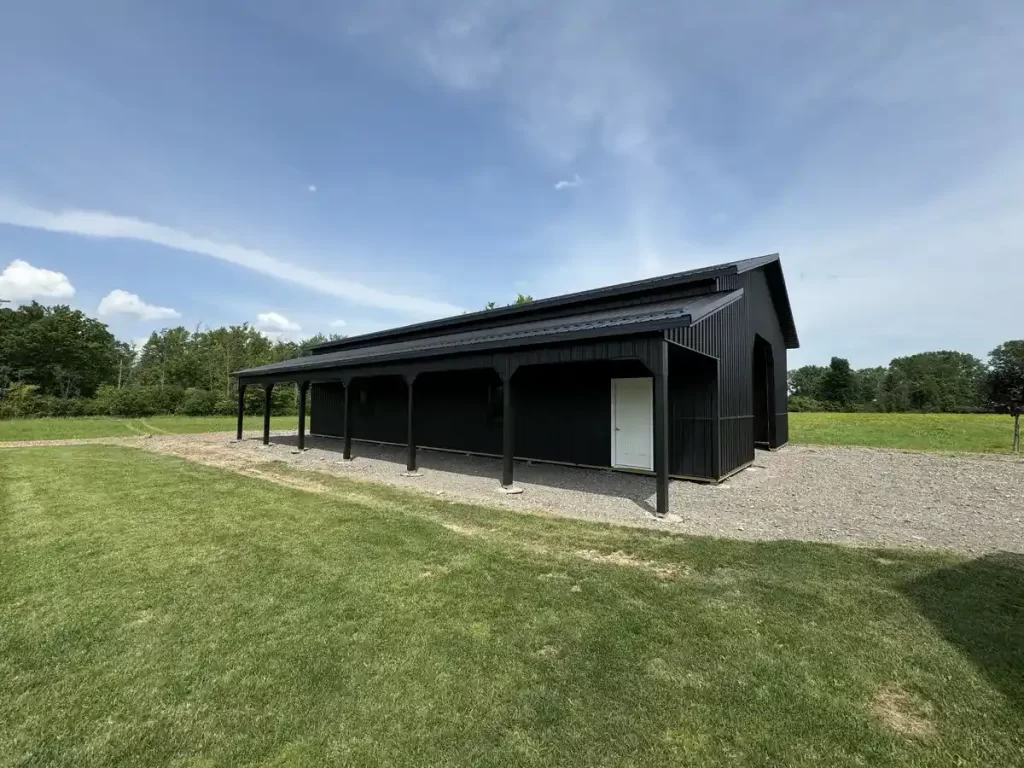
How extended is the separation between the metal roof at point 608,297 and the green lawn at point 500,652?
6.08 metres

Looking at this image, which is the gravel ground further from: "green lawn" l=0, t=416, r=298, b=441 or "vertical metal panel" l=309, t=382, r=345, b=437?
"green lawn" l=0, t=416, r=298, b=441

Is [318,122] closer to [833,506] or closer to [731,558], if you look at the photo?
[731,558]

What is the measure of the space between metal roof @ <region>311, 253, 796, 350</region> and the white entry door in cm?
219

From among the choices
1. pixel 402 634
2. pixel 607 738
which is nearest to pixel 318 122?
pixel 402 634

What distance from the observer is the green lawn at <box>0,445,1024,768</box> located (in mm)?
1991

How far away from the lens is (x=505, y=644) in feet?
9.21

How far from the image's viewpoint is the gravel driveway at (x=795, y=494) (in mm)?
5297

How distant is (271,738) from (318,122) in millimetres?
12037

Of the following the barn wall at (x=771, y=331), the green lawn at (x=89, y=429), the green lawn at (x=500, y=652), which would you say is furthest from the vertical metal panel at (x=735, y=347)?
the green lawn at (x=89, y=429)

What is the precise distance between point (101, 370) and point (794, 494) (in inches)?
2254

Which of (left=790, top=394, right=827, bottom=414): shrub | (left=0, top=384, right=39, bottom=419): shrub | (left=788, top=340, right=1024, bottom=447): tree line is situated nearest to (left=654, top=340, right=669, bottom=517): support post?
(left=0, top=384, right=39, bottom=419): shrub

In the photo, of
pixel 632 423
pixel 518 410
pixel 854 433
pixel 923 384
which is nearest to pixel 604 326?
pixel 632 423

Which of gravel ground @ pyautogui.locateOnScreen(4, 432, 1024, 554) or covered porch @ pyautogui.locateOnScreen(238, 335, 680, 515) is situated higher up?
covered porch @ pyautogui.locateOnScreen(238, 335, 680, 515)

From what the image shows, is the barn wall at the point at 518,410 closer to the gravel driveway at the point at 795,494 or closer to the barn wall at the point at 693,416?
the gravel driveway at the point at 795,494
